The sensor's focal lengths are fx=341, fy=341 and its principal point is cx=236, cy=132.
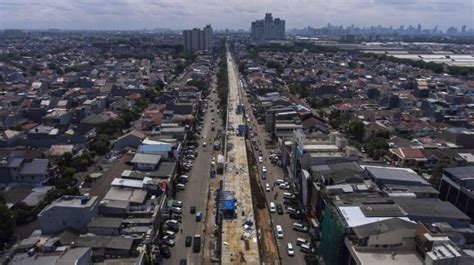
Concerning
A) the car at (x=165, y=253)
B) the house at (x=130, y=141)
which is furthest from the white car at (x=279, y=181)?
the house at (x=130, y=141)

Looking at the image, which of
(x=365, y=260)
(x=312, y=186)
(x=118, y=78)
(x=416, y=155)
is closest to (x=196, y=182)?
(x=312, y=186)

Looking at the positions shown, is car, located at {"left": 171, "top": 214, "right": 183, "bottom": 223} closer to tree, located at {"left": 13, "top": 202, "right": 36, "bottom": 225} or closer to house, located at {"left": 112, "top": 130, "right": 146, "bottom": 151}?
tree, located at {"left": 13, "top": 202, "right": 36, "bottom": 225}

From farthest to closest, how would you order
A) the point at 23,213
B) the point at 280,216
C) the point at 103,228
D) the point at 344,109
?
the point at 344,109
the point at 280,216
the point at 23,213
the point at 103,228

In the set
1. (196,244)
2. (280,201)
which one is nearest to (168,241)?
(196,244)

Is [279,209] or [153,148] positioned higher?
[153,148]

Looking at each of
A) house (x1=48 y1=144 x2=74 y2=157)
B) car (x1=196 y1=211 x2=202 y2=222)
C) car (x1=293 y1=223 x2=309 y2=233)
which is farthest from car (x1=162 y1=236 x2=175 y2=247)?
house (x1=48 y1=144 x2=74 y2=157)

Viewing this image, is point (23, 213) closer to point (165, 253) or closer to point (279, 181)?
point (165, 253)

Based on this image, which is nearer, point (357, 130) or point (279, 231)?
point (279, 231)
